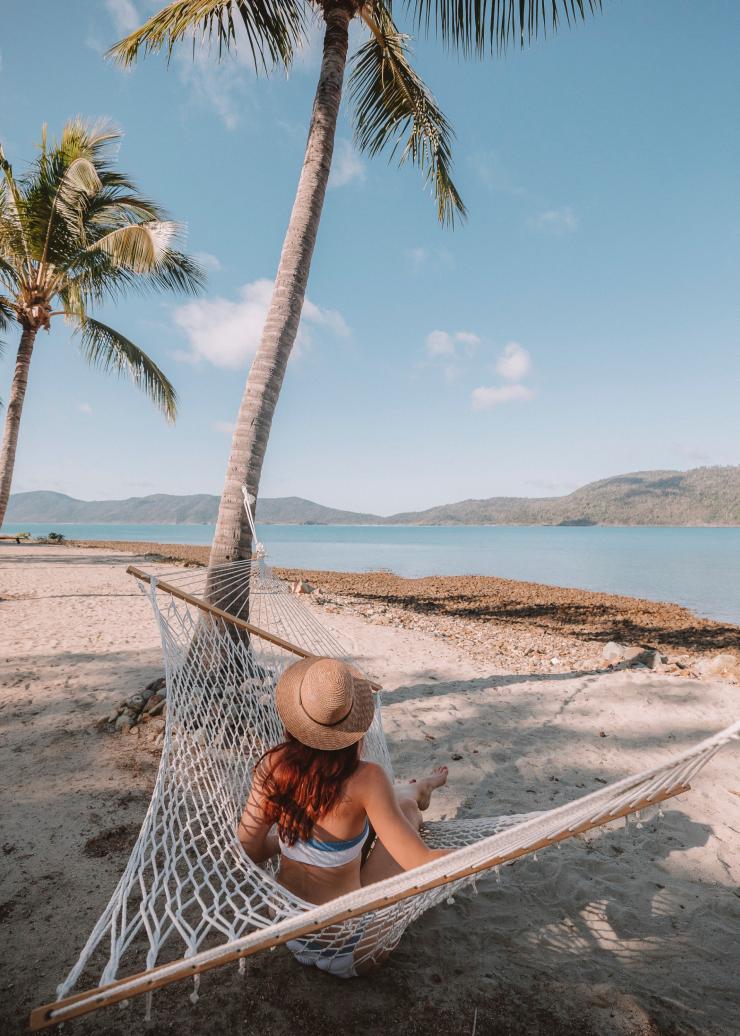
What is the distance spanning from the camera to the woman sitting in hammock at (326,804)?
3.69ft

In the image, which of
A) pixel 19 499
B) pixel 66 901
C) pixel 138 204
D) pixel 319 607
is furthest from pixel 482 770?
pixel 19 499

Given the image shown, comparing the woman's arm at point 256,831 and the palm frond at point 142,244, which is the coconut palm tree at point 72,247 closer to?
the palm frond at point 142,244

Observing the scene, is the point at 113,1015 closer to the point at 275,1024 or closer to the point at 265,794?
the point at 275,1024

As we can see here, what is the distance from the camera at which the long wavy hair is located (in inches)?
45.9

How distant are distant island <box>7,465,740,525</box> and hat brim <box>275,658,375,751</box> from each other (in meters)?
35.6

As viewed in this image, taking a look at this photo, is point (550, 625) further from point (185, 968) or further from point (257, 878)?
point (185, 968)

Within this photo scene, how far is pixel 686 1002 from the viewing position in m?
1.31

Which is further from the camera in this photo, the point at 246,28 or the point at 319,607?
Result: the point at 319,607

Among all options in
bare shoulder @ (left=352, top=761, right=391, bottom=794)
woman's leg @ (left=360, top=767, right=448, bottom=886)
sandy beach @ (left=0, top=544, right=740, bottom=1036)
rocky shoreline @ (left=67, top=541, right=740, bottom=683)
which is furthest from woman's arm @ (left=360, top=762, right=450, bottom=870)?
rocky shoreline @ (left=67, top=541, right=740, bottom=683)

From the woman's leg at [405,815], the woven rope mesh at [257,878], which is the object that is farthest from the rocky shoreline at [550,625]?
the woven rope mesh at [257,878]

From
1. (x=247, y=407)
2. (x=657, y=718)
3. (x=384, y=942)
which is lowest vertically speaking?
(x=657, y=718)

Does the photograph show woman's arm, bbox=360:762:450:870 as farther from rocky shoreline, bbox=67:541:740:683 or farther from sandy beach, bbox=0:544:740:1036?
rocky shoreline, bbox=67:541:740:683

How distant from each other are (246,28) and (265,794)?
5068 mm

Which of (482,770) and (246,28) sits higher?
(246,28)
